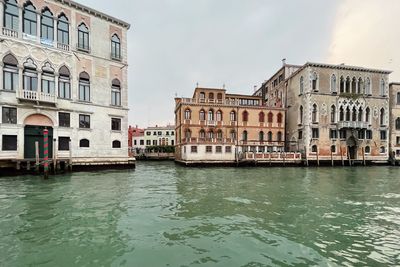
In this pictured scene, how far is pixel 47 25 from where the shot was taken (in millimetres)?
18016

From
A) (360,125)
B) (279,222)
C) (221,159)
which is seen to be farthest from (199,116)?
(279,222)

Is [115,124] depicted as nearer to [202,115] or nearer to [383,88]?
[202,115]

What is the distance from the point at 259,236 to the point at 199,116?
956 inches

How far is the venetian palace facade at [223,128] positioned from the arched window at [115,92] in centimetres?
907

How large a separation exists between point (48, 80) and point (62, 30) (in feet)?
15.0

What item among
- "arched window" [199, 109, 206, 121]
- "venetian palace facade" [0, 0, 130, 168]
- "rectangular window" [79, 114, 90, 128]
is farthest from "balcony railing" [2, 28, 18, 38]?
"arched window" [199, 109, 206, 121]

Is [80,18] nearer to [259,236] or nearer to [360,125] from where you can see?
[259,236]

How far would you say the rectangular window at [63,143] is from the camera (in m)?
18.1

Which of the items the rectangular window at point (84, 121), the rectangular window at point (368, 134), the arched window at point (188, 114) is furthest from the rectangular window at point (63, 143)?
the rectangular window at point (368, 134)

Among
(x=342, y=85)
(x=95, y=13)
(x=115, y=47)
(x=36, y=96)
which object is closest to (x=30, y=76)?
(x=36, y=96)

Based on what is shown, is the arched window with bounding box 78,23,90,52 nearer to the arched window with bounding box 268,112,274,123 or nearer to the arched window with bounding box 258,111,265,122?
the arched window with bounding box 258,111,265,122

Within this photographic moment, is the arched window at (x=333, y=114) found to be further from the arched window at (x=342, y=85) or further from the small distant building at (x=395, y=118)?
the small distant building at (x=395, y=118)

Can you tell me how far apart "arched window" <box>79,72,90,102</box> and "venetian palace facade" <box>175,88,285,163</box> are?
1179cm

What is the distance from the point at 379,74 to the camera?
101 feet
